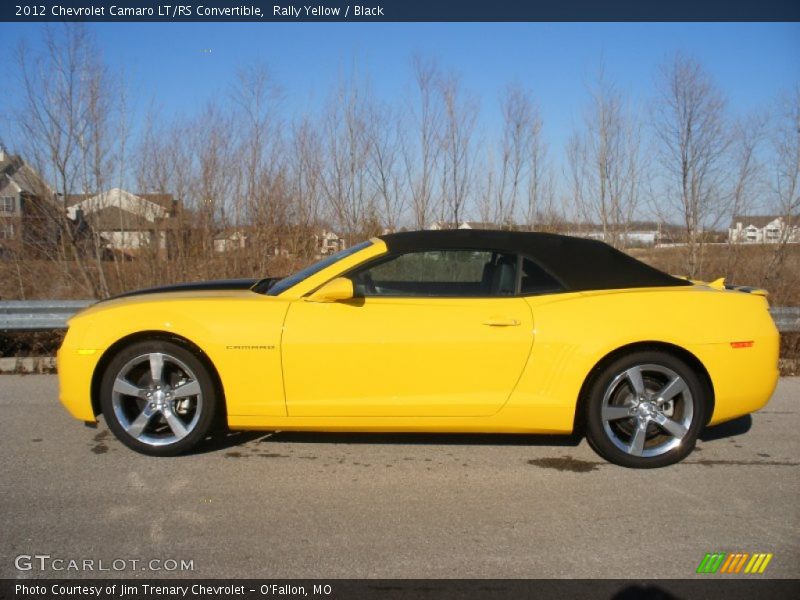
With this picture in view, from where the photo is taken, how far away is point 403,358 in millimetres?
3773

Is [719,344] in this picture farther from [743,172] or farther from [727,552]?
[743,172]

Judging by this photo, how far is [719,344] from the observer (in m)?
3.87

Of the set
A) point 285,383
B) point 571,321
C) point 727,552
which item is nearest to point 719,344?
point 571,321

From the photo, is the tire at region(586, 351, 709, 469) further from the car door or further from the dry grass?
the dry grass

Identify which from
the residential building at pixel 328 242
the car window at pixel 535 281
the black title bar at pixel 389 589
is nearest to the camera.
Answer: the black title bar at pixel 389 589

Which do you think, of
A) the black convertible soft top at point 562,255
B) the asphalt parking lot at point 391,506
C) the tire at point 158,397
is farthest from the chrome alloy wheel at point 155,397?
the black convertible soft top at point 562,255

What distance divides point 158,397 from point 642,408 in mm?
2945

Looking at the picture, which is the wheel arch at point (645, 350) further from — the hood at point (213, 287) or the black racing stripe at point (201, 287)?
the black racing stripe at point (201, 287)

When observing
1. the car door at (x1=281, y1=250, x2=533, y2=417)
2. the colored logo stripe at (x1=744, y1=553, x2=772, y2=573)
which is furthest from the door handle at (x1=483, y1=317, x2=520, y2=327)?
the colored logo stripe at (x1=744, y1=553, x2=772, y2=573)

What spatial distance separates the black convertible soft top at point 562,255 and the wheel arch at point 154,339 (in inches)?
52.3

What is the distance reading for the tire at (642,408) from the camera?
3867 millimetres

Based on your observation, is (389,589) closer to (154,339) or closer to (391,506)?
(391,506)

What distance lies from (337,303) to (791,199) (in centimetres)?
1056

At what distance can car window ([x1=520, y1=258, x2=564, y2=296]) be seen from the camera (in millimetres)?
4008
